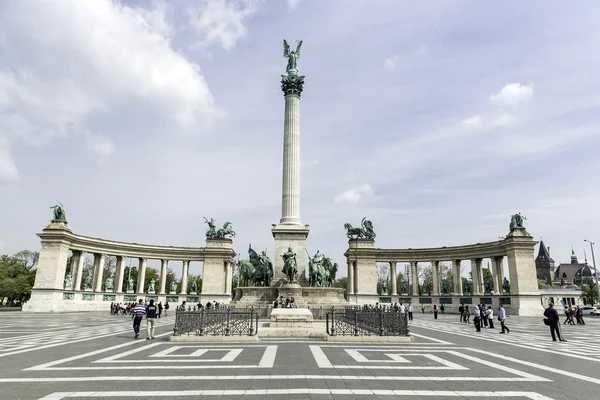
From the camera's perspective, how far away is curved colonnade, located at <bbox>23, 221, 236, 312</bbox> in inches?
2111

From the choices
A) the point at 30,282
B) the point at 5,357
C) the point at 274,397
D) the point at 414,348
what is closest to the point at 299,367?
the point at 274,397

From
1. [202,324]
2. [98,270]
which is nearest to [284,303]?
[202,324]

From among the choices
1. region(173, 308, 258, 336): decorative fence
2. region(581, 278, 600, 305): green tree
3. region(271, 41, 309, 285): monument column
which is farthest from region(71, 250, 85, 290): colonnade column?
region(581, 278, 600, 305): green tree

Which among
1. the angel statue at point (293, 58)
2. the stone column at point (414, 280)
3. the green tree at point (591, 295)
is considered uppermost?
the angel statue at point (293, 58)

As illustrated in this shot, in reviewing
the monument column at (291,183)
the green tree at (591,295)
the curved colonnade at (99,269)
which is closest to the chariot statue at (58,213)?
the curved colonnade at (99,269)

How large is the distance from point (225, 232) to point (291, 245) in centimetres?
3855

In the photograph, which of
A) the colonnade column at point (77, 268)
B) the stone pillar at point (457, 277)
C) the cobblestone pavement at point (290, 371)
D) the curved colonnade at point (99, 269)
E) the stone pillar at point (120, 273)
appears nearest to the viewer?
the cobblestone pavement at point (290, 371)

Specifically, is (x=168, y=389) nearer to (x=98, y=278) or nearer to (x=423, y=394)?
(x=423, y=394)

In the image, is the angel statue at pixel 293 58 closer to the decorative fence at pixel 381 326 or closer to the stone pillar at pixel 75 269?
the decorative fence at pixel 381 326

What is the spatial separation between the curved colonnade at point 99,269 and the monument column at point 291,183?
114ft

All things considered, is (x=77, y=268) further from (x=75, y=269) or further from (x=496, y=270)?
(x=496, y=270)

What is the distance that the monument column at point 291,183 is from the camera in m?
38.5

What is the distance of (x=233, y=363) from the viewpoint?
11.4 metres

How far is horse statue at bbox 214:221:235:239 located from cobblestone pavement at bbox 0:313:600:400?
5756 cm
